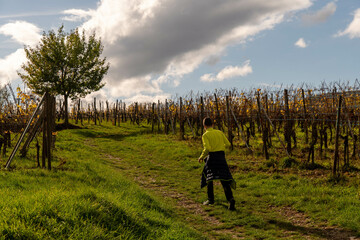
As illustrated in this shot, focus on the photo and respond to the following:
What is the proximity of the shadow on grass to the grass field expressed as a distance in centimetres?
2

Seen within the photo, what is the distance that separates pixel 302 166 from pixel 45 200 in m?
7.97

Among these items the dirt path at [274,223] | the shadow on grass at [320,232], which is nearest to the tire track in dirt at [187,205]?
the dirt path at [274,223]

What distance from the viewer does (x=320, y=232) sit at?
5242 millimetres

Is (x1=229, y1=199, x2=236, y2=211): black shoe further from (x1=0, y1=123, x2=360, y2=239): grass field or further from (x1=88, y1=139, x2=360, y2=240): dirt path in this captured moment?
(x1=88, y1=139, x2=360, y2=240): dirt path

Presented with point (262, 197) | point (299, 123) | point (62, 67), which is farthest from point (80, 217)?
Result: point (62, 67)

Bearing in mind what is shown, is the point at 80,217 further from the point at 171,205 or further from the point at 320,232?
the point at 320,232

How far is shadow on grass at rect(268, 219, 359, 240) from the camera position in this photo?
5.02m

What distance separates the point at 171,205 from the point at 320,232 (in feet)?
10.2

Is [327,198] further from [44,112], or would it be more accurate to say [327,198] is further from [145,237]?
[44,112]

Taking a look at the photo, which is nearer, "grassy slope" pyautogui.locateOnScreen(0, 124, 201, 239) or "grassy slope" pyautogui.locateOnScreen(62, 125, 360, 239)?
"grassy slope" pyautogui.locateOnScreen(0, 124, 201, 239)

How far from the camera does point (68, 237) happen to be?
3.57 metres

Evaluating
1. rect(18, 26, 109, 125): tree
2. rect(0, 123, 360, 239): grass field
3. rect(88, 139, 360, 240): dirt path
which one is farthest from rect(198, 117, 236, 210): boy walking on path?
rect(18, 26, 109, 125): tree

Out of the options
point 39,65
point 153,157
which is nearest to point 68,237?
point 153,157

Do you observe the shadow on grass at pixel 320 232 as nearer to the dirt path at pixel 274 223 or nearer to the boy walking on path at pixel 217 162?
the dirt path at pixel 274 223
